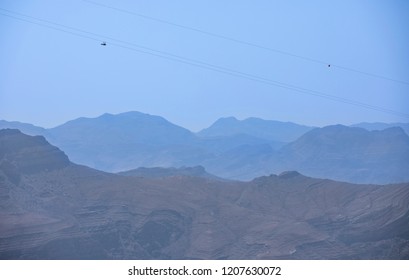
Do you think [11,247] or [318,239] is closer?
[11,247]

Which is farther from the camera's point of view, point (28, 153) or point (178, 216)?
point (28, 153)

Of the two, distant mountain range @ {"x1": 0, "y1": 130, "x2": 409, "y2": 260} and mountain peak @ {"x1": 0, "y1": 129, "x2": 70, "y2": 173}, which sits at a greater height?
mountain peak @ {"x1": 0, "y1": 129, "x2": 70, "y2": 173}

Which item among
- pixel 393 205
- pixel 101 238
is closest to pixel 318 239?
pixel 393 205

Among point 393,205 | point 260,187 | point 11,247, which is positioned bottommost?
Result: point 11,247

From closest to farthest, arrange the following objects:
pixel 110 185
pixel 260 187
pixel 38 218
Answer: pixel 38 218, pixel 110 185, pixel 260 187

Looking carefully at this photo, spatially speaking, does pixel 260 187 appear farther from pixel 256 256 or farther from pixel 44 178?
pixel 44 178

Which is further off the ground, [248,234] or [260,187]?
[260,187]

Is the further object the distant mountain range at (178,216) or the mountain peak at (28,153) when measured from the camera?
the mountain peak at (28,153)

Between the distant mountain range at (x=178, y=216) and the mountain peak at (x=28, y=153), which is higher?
the mountain peak at (x=28, y=153)
